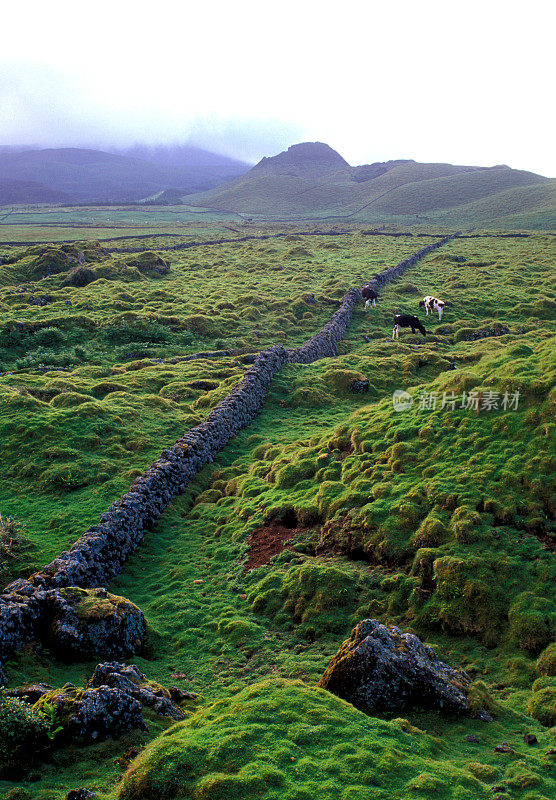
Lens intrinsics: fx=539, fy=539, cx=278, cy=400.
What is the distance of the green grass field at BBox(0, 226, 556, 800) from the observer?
8211 millimetres

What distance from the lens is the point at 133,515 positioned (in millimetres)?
18312

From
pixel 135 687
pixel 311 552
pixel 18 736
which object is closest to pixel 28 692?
pixel 18 736

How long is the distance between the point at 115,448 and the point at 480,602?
662 inches

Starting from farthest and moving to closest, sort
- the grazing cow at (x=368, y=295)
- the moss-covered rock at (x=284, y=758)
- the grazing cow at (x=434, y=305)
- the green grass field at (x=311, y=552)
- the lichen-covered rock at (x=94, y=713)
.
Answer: the grazing cow at (x=368, y=295)
the grazing cow at (x=434, y=305)
the lichen-covered rock at (x=94, y=713)
the green grass field at (x=311, y=552)
the moss-covered rock at (x=284, y=758)

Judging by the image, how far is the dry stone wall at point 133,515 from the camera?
1214cm

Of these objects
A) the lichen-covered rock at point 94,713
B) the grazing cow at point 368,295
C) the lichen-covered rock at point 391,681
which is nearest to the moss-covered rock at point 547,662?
the lichen-covered rock at point 391,681

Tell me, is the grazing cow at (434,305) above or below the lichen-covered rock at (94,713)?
above

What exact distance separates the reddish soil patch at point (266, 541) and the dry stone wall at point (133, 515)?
4155 mm

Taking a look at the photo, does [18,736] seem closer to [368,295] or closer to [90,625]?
[90,625]

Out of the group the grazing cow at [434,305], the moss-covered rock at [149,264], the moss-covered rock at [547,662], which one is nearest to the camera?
the moss-covered rock at [547,662]

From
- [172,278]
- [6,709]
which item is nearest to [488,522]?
[6,709]

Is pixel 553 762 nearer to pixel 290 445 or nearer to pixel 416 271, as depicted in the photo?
pixel 290 445

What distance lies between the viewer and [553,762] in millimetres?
8617

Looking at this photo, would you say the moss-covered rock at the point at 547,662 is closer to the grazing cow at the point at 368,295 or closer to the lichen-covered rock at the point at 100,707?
the lichen-covered rock at the point at 100,707
